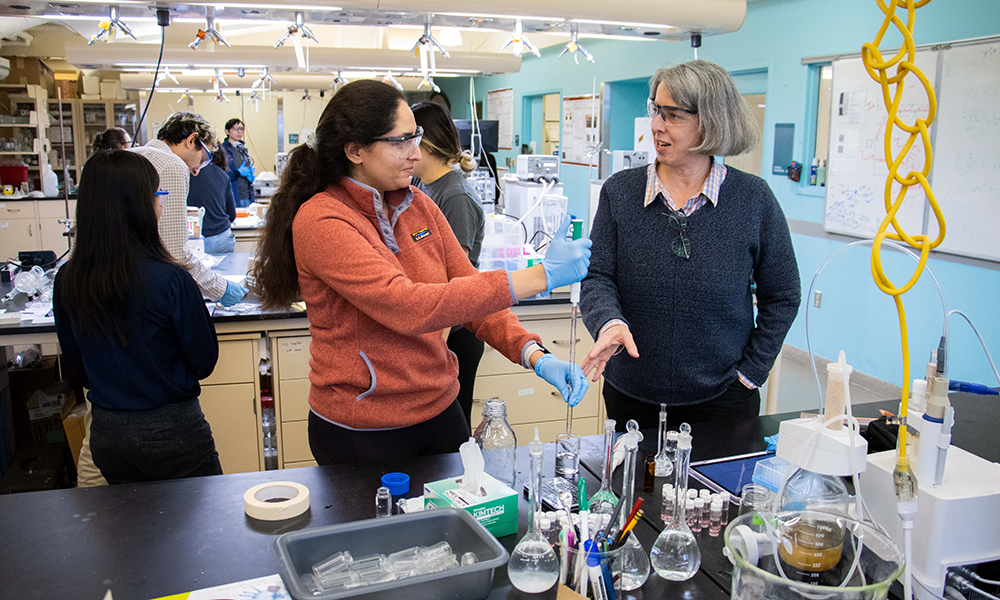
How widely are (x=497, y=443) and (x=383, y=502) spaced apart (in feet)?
0.92

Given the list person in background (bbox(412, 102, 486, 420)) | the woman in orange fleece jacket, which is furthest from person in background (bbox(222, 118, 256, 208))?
the woman in orange fleece jacket

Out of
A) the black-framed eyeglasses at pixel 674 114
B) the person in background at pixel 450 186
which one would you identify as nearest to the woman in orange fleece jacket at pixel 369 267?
the black-framed eyeglasses at pixel 674 114

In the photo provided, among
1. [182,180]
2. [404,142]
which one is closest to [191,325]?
[404,142]

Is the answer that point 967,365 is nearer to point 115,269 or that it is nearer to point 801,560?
point 801,560

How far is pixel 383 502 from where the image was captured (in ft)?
4.00

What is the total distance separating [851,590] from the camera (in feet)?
2.64

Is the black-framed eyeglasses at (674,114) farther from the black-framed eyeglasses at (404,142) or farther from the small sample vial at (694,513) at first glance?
the small sample vial at (694,513)

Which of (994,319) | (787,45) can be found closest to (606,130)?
(787,45)

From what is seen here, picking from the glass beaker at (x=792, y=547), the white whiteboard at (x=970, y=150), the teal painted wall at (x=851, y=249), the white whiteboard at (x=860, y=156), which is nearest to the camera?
the glass beaker at (x=792, y=547)

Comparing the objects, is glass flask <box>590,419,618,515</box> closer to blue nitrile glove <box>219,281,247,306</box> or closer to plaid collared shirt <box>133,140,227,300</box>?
blue nitrile glove <box>219,281,247,306</box>

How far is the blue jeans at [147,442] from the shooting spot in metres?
1.86

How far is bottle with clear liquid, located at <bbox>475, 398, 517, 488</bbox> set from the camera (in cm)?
139

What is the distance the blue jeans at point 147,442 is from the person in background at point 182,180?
0.43 metres

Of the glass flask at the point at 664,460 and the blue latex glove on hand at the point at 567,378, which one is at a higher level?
the blue latex glove on hand at the point at 567,378
